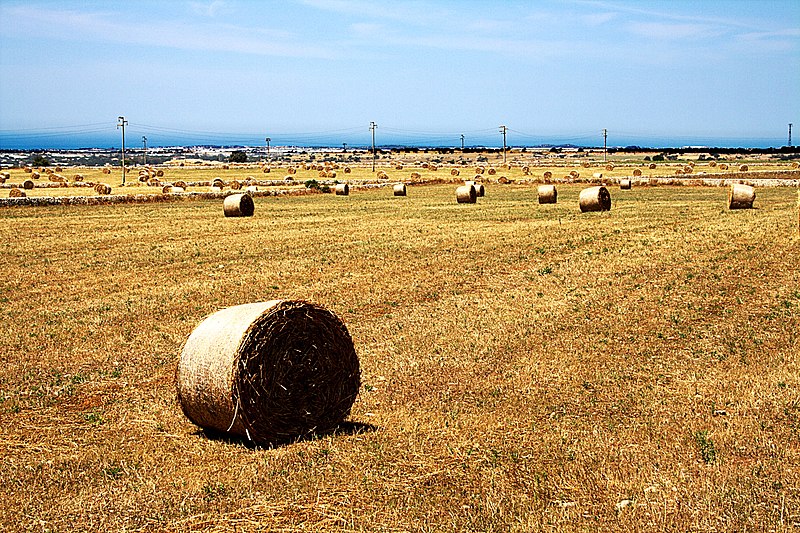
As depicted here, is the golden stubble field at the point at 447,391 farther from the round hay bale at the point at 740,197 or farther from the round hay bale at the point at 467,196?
the round hay bale at the point at 467,196

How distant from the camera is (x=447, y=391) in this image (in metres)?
11.8

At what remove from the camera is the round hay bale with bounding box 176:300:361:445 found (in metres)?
9.46

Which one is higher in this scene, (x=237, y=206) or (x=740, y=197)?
(x=740, y=197)

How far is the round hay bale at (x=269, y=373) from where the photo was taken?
9.46 metres

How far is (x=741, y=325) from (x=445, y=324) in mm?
5371

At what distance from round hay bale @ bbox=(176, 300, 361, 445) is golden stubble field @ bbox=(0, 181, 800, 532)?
1.14ft

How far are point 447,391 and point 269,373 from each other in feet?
9.92

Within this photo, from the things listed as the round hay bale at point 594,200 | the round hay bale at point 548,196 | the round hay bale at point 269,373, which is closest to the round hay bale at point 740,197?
the round hay bale at point 594,200

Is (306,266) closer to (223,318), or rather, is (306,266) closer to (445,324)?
(445,324)

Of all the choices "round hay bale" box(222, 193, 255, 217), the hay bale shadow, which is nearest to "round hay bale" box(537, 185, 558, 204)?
"round hay bale" box(222, 193, 255, 217)

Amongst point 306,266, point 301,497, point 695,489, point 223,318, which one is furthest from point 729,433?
point 306,266

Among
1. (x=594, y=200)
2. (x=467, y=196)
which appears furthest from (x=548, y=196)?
(x=594, y=200)

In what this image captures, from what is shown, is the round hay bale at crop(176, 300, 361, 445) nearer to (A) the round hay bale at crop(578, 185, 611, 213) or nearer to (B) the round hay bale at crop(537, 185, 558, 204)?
(A) the round hay bale at crop(578, 185, 611, 213)

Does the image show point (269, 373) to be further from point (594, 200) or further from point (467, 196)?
point (467, 196)
